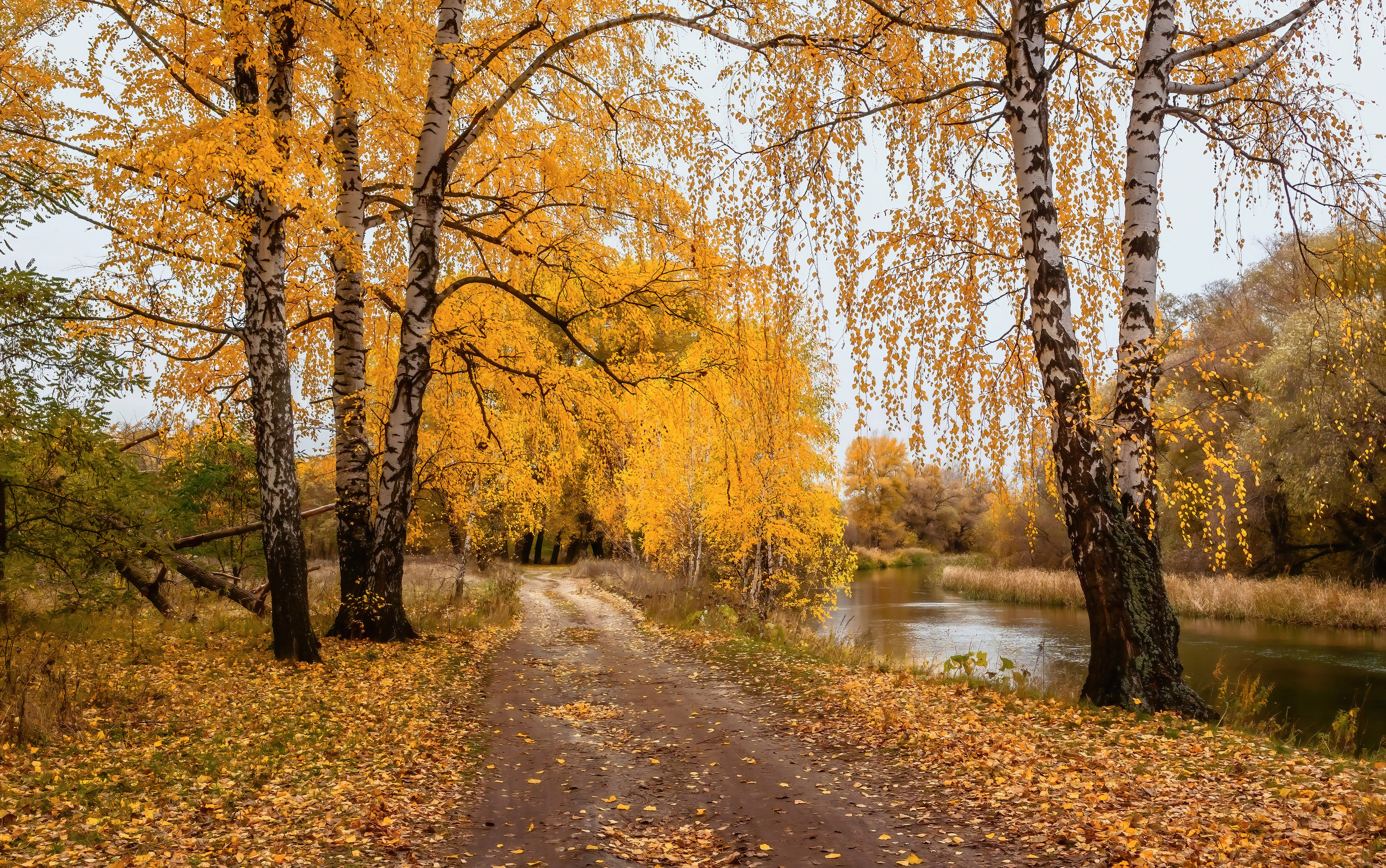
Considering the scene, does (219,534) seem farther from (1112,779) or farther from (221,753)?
(1112,779)

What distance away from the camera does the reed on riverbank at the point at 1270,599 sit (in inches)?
746

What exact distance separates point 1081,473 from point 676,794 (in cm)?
454

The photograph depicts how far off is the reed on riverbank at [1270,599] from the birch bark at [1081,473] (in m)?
11.7

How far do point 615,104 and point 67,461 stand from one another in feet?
23.7

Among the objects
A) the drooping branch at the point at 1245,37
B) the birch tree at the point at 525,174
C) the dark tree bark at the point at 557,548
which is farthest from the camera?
the dark tree bark at the point at 557,548

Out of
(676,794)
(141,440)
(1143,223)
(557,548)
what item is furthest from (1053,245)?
(557,548)

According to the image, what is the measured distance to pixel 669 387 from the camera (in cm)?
1127

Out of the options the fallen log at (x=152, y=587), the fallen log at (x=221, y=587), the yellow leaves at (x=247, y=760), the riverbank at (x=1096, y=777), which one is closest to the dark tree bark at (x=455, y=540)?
the fallen log at (x=152, y=587)

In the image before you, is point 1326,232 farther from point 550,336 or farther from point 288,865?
point 288,865

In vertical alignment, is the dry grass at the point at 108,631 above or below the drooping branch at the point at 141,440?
below

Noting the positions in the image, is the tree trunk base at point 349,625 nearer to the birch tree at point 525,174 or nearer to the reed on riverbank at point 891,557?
the birch tree at point 525,174

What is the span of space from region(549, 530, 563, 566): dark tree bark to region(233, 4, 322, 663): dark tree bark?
122 feet

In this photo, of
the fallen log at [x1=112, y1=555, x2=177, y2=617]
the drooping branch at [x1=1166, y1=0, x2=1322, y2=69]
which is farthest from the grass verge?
the drooping branch at [x1=1166, y1=0, x2=1322, y2=69]

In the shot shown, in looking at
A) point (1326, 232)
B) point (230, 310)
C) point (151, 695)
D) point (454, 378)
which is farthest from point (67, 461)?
point (1326, 232)
